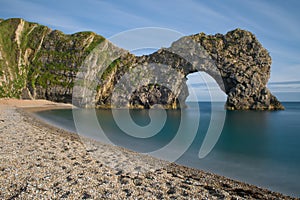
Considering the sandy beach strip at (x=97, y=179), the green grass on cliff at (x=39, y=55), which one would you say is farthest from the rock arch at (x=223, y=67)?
the sandy beach strip at (x=97, y=179)

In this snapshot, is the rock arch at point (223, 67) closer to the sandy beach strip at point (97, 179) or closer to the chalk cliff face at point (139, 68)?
the chalk cliff face at point (139, 68)

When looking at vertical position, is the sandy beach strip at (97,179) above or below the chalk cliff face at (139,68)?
below

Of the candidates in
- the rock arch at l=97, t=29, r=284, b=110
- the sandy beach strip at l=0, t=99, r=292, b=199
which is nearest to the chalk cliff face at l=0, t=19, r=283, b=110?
the rock arch at l=97, t=29, r=284, b=110

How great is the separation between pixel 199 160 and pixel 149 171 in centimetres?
685

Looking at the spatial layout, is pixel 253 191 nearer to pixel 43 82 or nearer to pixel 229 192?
pixel 229 192

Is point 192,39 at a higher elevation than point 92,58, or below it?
higher

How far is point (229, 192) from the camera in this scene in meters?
10.9

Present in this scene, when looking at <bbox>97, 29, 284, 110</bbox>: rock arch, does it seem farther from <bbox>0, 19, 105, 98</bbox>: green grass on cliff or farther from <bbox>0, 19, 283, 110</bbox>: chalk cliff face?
<bbox>0, 19, 105, 98</bbox>: green grass on cliff

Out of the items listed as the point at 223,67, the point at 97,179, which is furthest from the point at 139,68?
the point at 97,179

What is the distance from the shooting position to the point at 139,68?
9519cm

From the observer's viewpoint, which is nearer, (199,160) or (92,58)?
(199,160)

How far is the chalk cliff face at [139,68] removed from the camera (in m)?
85.4

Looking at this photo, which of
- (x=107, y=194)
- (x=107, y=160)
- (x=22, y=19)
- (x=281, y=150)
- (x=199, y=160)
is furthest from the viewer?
(x=22, y=19)

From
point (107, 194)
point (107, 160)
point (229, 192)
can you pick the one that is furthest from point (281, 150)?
point (107, 194)
